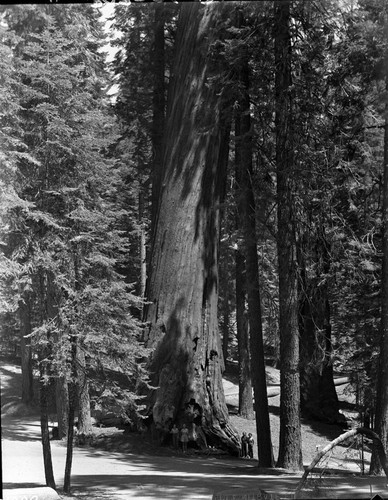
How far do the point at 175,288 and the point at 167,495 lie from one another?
5.16 metres

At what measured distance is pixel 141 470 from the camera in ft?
30.7

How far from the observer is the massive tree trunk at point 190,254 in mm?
11906

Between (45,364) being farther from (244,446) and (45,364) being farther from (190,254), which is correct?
(244,446)

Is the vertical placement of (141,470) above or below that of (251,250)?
below

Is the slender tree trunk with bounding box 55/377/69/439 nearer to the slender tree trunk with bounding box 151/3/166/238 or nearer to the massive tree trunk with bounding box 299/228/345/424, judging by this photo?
the massive tree trunk with bounding box 299/228/345/424

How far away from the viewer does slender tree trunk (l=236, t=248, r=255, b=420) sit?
17.6 m

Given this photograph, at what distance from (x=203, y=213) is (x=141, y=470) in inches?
189

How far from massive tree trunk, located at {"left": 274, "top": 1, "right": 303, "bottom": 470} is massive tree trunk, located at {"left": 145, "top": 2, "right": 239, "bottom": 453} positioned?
150cm

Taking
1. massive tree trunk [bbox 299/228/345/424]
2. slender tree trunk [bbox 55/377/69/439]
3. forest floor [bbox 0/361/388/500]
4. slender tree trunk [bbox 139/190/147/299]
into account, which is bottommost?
forest floor [bbox 0/361/388/500]

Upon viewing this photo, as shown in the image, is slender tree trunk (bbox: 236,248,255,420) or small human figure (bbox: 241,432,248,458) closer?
small human figure (bbox: 241,432,248,458)

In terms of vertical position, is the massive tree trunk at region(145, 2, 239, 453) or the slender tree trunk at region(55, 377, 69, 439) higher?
the massive tree trunk at region(145, 2, 239, 453)

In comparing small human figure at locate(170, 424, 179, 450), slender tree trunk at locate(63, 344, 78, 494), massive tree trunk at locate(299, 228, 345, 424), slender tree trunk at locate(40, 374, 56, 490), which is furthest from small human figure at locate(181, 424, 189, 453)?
slender tree trunk at locate(40, 374, 56, 490)

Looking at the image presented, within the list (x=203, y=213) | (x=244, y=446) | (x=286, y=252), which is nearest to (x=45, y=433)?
(x=286, y=252)

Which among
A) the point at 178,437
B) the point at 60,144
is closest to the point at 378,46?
the point at 60,144
